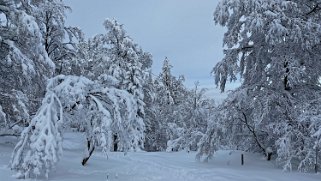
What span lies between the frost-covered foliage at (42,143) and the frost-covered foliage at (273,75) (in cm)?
772

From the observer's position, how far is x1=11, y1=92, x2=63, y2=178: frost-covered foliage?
9.98m

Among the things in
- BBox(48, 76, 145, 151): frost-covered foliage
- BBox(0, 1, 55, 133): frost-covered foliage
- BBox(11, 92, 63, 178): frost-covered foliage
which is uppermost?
BBox(0, 1, 55, 133): frost-covered foliage

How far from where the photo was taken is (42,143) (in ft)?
32.9

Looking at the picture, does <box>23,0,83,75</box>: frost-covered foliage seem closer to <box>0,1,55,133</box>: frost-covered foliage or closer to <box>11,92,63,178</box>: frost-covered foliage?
<box>0,1,55,133</box>: frost-covered foliage

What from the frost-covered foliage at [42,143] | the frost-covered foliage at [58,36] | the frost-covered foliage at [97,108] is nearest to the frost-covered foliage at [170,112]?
the frost-covered foliage at [58,36]

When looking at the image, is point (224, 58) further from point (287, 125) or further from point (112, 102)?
point (112, 102)

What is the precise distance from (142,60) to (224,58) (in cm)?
1618

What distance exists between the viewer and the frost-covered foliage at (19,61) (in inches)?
521

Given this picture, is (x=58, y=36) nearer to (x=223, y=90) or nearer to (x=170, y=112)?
(x=223, y=90)

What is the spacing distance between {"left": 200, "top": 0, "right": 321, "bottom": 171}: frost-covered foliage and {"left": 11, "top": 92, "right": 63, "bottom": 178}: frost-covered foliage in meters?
7.72

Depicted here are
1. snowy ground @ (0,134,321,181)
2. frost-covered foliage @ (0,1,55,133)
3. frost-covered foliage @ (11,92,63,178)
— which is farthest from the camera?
frost-covered foliage @ (0,1,55,133)

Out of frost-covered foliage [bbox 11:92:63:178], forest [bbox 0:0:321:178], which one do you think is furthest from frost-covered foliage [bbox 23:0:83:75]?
frost-covered foliage [bbox 11:92:63:178]

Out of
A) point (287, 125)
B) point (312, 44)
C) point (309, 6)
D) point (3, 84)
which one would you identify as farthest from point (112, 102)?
point (309, 6)

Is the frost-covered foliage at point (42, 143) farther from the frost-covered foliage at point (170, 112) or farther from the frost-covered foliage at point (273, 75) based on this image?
the frost-covered foliage at point (170, 112)
